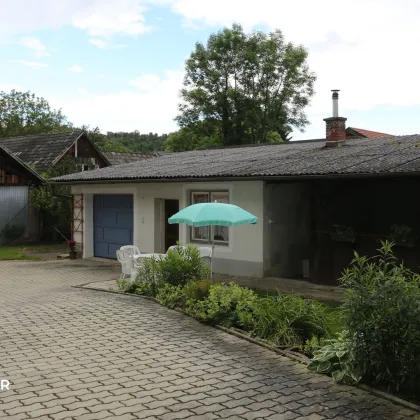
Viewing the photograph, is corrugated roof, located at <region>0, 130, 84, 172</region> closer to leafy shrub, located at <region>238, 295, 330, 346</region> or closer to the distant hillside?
leafy shrub, located at <region>238, 295, 330, 346</region>

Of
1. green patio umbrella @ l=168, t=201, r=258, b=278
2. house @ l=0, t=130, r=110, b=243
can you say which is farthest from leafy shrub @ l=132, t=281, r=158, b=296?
house @ l=0, t=130, r=110, b=243

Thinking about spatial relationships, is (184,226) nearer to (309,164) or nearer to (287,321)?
(309,164)

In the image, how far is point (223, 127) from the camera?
4212 cm

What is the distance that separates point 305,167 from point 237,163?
125 inches

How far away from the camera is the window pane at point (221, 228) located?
544 inches

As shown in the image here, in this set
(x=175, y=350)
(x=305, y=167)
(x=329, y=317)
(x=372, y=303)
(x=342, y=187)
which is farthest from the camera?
(x=342, y=187)

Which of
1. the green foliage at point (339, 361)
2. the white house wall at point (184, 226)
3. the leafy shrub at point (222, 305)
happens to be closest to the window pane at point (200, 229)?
Result: the white house wall at point (184, 226)

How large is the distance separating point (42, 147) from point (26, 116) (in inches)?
1055

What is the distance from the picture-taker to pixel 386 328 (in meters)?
5.10

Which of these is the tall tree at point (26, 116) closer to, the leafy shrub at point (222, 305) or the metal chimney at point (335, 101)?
the metal chimney at point (335, 101)

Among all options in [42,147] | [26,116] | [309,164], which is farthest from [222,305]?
[26,116]

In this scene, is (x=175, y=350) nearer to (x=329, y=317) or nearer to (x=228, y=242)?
(x=329, y=317)

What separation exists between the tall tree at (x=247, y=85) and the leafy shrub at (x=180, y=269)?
3211cm

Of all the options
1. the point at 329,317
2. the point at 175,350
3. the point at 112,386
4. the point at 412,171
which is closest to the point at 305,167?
the point at 412,171
